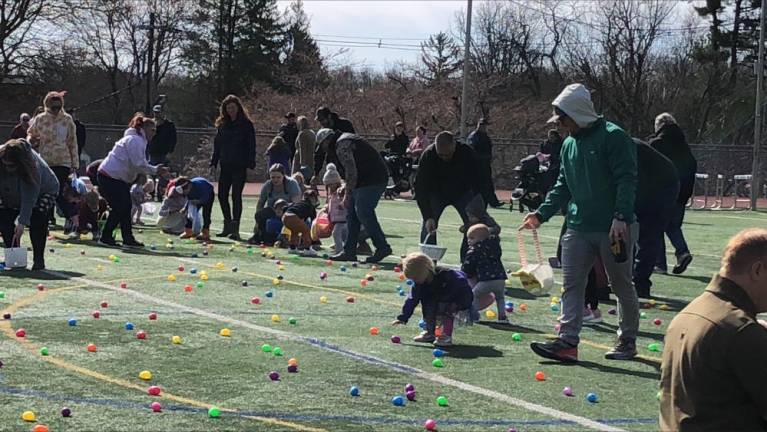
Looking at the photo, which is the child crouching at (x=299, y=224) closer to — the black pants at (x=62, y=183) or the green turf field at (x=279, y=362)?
the green turf field at (x=279, y=362)

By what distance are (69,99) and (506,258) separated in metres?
50.8

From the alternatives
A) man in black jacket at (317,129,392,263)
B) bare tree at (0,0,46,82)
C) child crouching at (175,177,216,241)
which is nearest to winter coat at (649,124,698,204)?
man in black jacket at (317,129,392,263)

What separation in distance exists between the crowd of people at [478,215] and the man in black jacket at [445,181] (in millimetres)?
16

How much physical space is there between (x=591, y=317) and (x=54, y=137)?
8.64 m

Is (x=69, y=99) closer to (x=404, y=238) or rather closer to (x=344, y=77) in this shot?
(x=344, y=77)

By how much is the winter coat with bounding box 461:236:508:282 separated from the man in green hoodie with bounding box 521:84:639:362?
1607 millimetres

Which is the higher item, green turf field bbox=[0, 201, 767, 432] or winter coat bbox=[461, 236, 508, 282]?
winter coat bbox=[461, 236, 508, 282]

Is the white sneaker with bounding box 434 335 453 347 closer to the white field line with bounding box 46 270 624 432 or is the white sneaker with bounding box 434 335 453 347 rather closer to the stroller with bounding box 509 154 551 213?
the white field line with bounding box 46 270 624 432

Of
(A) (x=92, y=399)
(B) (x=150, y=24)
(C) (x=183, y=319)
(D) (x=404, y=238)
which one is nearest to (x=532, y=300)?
(C) (x=183, y=319)

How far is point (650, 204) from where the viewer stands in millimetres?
12078

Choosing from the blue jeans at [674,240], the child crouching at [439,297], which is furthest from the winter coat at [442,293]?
the blue jeans at [674,240]

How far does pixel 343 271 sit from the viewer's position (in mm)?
13453

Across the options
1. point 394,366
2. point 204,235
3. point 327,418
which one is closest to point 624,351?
point 394,366

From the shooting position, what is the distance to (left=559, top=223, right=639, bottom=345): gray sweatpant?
26.0 ft
